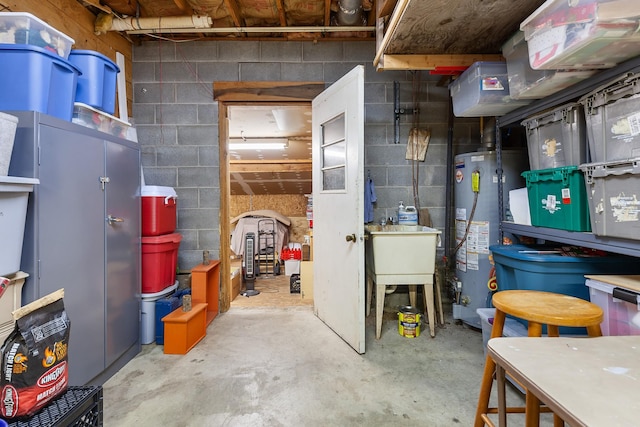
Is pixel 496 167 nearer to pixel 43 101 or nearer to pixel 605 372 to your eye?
pixel 605 372

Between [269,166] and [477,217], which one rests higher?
[269,166]

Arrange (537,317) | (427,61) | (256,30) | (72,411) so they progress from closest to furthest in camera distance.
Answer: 1. (72,411)
2. (537,317)
3. (427,61)
4. (256,30)

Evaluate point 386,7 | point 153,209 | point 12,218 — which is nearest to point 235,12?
point 386,7

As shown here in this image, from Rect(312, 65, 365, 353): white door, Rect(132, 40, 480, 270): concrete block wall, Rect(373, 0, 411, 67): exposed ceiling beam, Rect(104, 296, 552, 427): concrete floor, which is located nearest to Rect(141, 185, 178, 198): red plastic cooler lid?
Rect(132, 40, 480, 270): concrete block wall

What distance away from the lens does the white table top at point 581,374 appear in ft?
2.03

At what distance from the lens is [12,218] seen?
1.26 metres

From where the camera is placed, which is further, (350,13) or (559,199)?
(350,13)

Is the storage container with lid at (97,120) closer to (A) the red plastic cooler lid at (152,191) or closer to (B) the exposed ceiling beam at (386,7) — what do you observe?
(A) the red plastic cooler lid at (152,191)

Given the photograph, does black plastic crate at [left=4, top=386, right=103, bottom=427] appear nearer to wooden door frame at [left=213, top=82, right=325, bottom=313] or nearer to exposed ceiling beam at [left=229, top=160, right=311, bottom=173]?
wooden door frame at [left=213, top=82, right=325, bottom=313]

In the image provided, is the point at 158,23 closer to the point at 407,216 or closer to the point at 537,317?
the point at 407,216

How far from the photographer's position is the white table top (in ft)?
2.03

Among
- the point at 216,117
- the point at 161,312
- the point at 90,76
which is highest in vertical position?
the point at 216,117

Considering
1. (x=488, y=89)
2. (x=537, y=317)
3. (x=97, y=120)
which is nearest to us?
(x=537, y=317)

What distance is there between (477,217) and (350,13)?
78.7 inches
